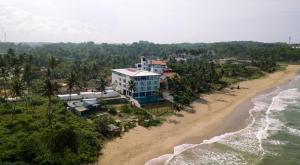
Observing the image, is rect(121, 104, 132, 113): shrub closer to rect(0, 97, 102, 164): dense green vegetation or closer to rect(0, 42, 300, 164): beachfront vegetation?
rect(0, 42, 300, 164): beachfront vegetation

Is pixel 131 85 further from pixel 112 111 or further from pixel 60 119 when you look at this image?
pixel 60 119

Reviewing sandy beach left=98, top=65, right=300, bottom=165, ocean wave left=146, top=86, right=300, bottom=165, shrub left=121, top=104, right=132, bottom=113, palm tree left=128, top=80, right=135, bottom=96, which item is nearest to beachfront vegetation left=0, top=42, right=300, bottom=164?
shrub left=121, top=104, right=132, bottom=113

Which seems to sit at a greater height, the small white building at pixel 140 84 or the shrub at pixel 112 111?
the small white building at pixel 140 84

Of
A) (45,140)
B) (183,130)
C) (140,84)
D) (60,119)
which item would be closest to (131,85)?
(140,84)

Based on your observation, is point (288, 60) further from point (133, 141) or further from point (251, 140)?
point (133, 141)

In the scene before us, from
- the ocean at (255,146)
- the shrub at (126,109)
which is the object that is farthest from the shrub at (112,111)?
the ocean at (255,146)

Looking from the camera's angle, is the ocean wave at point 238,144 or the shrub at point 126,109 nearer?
the ocean wave at point 238,144

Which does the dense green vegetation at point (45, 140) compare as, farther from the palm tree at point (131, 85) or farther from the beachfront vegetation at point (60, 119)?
the palm tree at point (131, 85)
